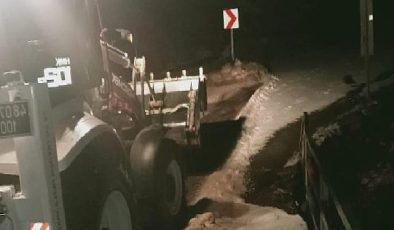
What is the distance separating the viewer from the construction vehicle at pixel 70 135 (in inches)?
137

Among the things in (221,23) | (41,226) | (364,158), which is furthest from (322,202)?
(221,23)

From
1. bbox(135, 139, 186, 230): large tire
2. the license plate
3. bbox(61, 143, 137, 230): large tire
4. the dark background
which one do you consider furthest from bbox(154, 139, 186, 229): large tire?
the dark background

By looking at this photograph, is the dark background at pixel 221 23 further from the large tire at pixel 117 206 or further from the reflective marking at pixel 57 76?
the reflective marking at pixel 57 76

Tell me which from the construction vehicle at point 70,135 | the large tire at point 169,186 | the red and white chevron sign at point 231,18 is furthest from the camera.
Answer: the red and white chevron sign at point 231,18

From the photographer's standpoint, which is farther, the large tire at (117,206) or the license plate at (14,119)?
the large tire at (117,206)

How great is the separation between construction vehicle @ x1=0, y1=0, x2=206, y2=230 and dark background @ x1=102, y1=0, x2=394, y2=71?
1496 centimetres

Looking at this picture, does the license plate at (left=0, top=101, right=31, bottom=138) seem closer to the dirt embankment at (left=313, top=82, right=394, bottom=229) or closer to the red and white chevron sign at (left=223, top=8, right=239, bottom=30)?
the dirt embankment at (left=313, top=82, right=394, bottom=229)

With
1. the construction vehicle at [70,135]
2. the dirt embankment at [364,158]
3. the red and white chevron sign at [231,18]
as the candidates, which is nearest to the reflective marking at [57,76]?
the construction vehicle at [70,135]

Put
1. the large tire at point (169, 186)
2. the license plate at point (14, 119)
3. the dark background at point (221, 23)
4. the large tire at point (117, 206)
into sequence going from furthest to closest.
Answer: the dark background at point (221, 23) < the large tire at point (169, 186) < the large tire at point (117, 206) < the license plate at point (14, 119)

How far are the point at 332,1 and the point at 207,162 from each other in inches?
698

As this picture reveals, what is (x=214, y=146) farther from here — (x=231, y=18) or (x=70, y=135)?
(x=70, y=135)

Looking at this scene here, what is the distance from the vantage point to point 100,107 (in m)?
6.10

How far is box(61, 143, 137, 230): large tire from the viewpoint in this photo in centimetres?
416

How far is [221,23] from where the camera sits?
998 inches
